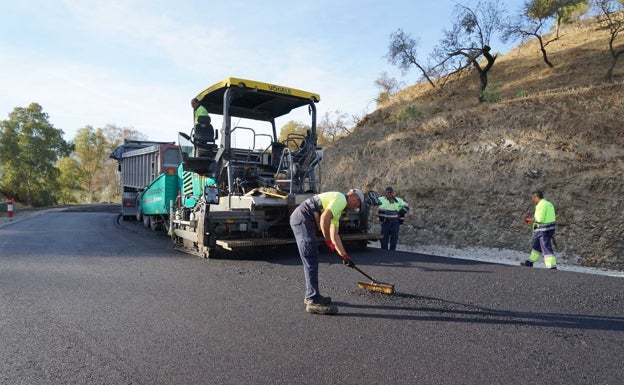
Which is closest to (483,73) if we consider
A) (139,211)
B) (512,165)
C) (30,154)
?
(512,165)

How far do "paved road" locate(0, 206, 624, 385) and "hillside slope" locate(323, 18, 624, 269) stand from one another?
14.5 ft

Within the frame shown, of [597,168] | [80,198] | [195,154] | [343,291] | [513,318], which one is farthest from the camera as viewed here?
[80,198]

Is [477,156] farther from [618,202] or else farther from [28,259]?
[28,259]

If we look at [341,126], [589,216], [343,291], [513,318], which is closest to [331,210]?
[343,291]

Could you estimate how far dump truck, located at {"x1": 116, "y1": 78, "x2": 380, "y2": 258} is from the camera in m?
6.43

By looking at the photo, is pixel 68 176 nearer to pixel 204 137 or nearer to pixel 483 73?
pixel 483 73

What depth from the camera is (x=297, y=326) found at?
3453mm

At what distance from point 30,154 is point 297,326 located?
3183cm

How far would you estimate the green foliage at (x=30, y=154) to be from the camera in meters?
27.4

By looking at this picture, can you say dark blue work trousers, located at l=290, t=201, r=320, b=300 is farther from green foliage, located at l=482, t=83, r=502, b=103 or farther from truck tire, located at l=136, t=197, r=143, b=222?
green foliage, located at l=482, t=83, r=502, b=103

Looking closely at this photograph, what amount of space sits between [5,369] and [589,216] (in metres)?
10.5

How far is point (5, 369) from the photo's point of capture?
2607 millimetres

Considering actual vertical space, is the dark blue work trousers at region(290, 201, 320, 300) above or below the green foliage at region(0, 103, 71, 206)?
below

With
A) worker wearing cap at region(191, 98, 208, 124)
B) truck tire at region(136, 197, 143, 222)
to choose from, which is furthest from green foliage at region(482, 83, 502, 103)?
truck tire at region(136, 197, 143, 222)
